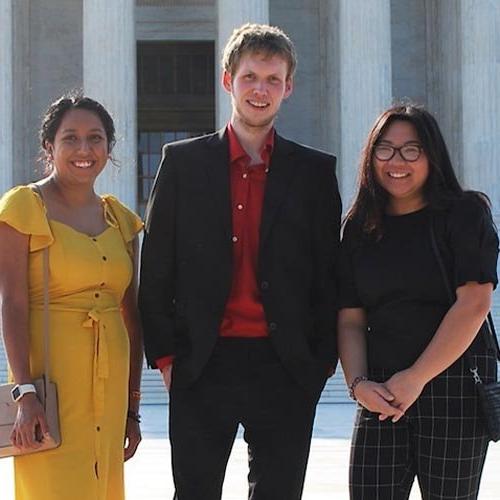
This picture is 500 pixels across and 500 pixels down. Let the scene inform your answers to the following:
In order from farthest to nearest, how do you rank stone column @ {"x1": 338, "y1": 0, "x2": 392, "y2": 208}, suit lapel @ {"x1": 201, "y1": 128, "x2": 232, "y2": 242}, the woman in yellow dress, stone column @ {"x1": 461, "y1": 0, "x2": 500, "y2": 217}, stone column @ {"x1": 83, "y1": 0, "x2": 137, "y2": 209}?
stone column @ {"x1": 461, "y1": 0, "x2": 500, "y2": 217} < stone column @ {"x1": 338, "y1": 0, "x2": 392, "y2": 208} < stone column @ {"x1": 83, "y1": 0, "x2": 137, "y2": 209} < suit lapel @ {"x1": 201, "y1": 128, "x2": 232, "y2": 242} < the woman in yellow dress

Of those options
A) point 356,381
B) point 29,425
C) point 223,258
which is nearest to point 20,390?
point 29,425

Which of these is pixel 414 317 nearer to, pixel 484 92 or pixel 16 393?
pixel 16 393

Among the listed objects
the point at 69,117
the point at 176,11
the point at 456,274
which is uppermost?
the point at 176,11

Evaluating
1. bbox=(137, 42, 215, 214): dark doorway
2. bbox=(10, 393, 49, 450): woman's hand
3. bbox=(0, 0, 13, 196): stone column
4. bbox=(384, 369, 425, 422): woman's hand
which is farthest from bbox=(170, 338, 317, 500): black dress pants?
bbox=(137, 42, 215, 214): dark doorway

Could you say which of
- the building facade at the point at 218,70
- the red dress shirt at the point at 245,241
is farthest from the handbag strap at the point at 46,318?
the building facade at the point at 218,70

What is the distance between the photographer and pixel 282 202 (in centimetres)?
528

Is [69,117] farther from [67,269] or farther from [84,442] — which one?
[84,442]

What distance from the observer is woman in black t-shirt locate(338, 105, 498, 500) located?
499cm

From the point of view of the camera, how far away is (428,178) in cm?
525

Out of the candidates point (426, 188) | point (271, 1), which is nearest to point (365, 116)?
point (271, 1)

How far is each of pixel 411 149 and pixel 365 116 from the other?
75.1 ft

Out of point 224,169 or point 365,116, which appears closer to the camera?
point 224,169

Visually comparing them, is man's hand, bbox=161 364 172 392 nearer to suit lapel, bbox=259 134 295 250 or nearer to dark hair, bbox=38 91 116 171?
suit lapel, bbox=259 134 295 250

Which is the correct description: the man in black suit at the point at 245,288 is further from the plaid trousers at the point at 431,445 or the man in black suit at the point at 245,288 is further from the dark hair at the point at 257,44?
the plaid trousers at the point at 431,445
